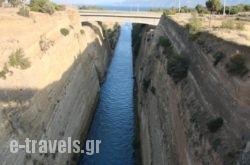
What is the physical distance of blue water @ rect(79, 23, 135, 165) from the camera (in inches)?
1006

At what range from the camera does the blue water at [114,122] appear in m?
25.6

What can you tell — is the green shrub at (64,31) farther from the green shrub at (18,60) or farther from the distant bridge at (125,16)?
the distant bridge at (125,16)

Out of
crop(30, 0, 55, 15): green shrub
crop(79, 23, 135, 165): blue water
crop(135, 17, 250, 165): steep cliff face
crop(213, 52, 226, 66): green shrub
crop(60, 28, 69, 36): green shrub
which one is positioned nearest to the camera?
crop(135, 17, 250, 165): steep cliff face

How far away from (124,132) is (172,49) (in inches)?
246

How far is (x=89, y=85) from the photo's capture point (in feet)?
114

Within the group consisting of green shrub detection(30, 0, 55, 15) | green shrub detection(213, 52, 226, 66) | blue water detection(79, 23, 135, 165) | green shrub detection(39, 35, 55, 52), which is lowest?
blue water detection(79, 23, 135, 165)

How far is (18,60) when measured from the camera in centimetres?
2173

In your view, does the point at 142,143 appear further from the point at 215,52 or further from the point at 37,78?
the point at 215,52

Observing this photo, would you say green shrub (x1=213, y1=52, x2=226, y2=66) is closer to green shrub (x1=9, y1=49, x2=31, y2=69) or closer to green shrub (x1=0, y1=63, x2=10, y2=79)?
green shrub (x1=0, y1=63, x2=10, y2=79)

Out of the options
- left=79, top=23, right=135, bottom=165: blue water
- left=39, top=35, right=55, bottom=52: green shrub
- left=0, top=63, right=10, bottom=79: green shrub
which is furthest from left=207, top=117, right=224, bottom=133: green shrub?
left=39, top=35, right=55, bottom=52: green shrub

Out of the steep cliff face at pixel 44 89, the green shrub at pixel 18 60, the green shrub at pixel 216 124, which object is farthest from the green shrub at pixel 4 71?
the green shrub at pixel 216 124

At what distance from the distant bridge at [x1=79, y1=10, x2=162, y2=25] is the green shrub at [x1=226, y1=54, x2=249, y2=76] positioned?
33.0 meters

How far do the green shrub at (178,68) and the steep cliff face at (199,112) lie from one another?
269 mm

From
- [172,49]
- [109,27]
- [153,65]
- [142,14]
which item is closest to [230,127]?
[172,49]
